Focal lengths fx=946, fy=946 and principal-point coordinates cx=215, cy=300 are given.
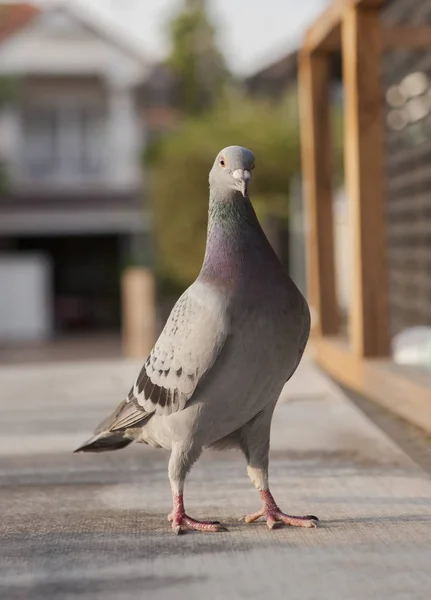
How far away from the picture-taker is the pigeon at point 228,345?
241cm

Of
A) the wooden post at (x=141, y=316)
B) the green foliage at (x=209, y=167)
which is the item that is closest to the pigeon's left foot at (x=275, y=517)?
the wooden post at (x=141, y=316)

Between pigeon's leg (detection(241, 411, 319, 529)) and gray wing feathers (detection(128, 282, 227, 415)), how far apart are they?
0.24 metres

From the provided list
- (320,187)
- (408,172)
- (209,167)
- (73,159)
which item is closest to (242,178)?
(320,187)

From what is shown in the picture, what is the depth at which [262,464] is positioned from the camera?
2.65 meters

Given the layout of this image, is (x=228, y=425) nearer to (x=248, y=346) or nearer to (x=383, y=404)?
(x=248, y=346)

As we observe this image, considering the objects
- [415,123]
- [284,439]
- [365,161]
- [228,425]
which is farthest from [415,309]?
[228,425]

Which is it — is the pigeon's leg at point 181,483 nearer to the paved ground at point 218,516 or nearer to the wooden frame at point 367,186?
the paved ground at point 218,516

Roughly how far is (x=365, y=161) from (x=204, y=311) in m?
2.69

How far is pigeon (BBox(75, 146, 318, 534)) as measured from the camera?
95.0 inches

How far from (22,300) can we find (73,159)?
486 cm

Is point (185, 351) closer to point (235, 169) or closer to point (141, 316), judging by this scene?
point (235, 169)

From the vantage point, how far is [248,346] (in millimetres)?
2404

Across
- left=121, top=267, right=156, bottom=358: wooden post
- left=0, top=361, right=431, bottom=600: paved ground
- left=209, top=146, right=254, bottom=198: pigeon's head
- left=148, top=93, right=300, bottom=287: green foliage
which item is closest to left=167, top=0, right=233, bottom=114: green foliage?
left=148, top=93, right=300, bottom=287: green foliage

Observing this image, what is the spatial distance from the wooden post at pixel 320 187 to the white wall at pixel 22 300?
Answer: 503 inches
